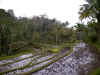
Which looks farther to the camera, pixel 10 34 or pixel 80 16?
pixel 10 34

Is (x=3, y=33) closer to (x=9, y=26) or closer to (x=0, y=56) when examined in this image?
(x=9, y=26)

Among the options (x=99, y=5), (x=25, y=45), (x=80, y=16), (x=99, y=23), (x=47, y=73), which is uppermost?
(x=99, y=5)

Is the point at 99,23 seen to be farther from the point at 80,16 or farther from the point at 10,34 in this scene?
the point at 10,34

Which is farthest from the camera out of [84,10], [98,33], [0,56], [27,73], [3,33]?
[3,33]

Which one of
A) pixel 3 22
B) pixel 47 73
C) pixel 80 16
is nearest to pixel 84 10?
pixel 80 16

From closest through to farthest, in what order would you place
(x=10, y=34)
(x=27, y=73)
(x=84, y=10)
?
(x=27, y=73), (x=84, y=10), (x=10, y=34)

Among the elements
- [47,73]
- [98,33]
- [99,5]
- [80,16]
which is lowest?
[47,73]

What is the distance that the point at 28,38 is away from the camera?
323 inches

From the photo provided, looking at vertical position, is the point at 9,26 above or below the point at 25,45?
above

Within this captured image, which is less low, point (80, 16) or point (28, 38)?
point (80, 16)

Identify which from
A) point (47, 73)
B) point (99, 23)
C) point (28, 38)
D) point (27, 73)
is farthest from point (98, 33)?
point (28, 38)

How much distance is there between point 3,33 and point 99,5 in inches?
196

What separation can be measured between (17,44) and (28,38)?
1784 millimetres

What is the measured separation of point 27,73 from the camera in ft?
10.5
